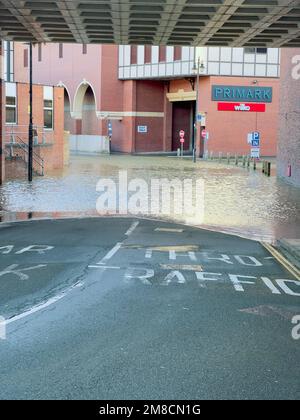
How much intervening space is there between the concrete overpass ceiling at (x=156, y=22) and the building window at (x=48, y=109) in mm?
Answer: 17723

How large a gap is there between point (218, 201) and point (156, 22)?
7.07 metres

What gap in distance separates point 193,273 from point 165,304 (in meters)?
2.42

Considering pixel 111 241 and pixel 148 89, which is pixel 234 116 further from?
pixel 111 241

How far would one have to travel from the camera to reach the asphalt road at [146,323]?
18.2 feet

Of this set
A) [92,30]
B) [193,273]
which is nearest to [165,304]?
[193,273]

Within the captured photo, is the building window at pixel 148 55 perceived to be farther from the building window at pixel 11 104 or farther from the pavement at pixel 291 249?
the pavement at pixel 291 249

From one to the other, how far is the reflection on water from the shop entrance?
129 feet

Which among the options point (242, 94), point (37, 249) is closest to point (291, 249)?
point (37, 249)

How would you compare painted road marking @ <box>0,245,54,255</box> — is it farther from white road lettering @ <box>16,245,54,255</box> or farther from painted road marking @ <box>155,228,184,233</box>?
painted road marking @ <box>155,228,184,233</box>

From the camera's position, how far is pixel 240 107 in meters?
64.2

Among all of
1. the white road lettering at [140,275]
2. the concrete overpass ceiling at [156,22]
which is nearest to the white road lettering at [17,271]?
the white road lettering at [140,275]

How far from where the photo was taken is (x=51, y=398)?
17.0 feet

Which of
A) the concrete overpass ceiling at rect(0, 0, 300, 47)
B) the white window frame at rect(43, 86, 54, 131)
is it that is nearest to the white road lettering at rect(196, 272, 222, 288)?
the concrete overpass ceiling at rect(0, 0, 300, 47)

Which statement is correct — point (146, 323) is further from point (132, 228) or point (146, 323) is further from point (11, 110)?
point (11, 110)
